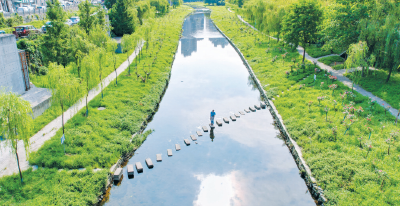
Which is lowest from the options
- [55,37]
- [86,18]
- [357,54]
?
[357,54]

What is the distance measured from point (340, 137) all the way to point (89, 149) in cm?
1617

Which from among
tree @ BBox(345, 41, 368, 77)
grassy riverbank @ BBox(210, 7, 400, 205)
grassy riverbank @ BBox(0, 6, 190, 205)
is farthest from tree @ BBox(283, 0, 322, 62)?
grassy riverbank @ BBox(0, 6, 190, 205)

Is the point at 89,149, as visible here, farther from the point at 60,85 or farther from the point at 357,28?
the point at 357,28

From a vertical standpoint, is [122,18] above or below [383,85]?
above

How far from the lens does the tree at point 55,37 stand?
1051 inches

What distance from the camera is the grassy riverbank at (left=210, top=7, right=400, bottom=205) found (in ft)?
45.4

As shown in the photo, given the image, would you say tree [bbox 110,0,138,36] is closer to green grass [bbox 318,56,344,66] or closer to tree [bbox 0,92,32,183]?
green grass [bbox 318,56,344,66]

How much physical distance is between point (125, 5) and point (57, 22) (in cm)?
2268

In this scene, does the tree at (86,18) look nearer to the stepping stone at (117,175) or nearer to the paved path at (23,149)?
the paved path at (23,149)

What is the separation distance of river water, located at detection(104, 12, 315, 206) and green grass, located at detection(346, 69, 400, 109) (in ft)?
31.3

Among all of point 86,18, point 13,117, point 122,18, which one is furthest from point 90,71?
point 122,18

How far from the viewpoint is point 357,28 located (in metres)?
26.7

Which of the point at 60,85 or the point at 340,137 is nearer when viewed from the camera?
the point at 60,85

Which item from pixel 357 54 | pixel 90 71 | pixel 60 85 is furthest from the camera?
pixel 357 54
